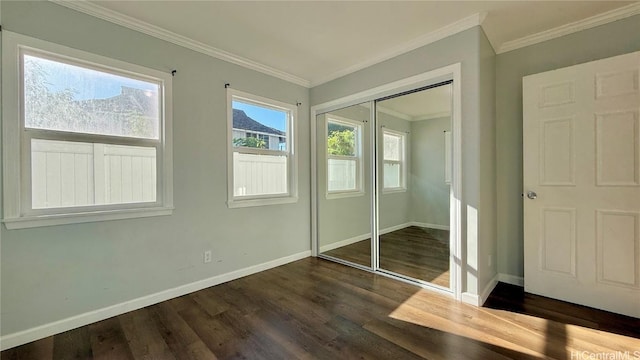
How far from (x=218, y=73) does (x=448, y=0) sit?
2.33 meters

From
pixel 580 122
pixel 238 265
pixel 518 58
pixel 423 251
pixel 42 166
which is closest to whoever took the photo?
pixel 42 166

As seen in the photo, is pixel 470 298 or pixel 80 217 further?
pixel 470 298

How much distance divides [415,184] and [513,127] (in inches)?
48.6

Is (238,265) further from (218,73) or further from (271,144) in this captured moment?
(218,73)

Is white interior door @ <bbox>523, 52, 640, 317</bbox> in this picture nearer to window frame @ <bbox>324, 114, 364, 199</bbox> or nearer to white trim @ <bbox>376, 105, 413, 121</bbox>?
white trim @ <bbox>376, 105, 413, 121</bbox>

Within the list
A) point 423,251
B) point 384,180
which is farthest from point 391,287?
point 384,180

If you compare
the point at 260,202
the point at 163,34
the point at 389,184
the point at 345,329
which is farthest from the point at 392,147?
the point at 163,34

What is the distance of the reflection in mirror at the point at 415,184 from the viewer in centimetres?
297

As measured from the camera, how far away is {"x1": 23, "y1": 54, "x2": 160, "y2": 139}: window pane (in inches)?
79.3

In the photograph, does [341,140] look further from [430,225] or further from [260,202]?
[430,225]

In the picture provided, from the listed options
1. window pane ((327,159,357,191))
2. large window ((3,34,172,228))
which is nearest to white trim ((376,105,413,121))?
window pane ((327,159,357,191))

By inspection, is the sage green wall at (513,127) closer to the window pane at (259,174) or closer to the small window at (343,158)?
the small window at (343,158)

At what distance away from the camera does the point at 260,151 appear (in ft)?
11.2

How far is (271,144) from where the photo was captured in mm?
3568
